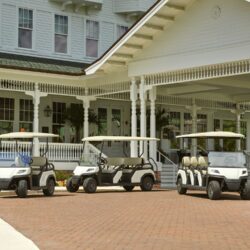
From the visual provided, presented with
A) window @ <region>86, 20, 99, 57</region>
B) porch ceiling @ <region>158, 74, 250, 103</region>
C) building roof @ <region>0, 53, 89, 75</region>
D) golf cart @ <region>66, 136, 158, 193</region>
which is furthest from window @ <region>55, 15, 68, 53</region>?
golf cart @ <region>66, 136, 158, 193</region>

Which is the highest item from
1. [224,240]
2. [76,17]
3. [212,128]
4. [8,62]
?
[76,17]

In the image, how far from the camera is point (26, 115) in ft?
104

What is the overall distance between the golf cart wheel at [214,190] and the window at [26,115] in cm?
1391

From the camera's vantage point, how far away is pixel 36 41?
32.5 metres

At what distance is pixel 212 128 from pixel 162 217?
25.5 meters

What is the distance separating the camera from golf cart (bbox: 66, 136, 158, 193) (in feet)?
75.3

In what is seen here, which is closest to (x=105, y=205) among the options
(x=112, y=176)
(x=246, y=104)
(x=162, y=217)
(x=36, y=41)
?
(x=162, y=217)

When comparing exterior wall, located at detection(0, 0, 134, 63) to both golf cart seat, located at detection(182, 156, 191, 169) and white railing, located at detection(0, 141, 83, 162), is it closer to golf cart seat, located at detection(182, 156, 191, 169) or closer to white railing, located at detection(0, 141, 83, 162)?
white railing, located at detection(0, 141, 83, 162)

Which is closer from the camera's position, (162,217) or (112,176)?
(162,217)

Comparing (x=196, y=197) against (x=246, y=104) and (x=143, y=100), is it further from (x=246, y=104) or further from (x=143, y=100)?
(x=246, y=104)

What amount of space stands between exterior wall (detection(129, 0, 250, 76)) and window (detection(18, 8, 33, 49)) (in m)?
7.84

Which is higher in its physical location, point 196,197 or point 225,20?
point 225,20

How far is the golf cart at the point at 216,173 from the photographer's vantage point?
19688 mm

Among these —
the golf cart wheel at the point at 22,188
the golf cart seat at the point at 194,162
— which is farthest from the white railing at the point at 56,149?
the golf cart seat at the point at 194,162
